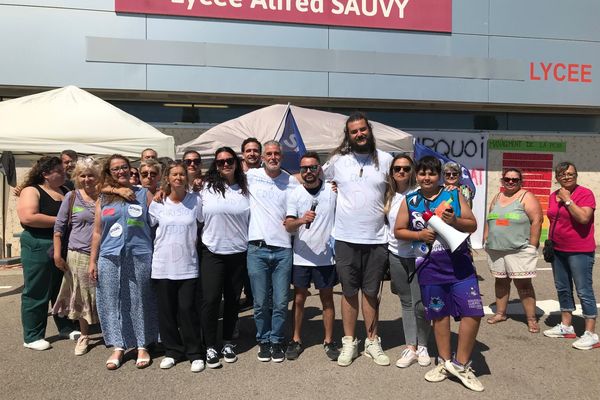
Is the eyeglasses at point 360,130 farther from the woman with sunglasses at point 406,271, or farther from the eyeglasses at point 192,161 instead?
the eyeglasses at point 192,161

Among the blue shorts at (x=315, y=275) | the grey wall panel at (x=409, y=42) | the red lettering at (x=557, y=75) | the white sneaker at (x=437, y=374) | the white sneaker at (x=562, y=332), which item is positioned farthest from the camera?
the red lettering at (x=557, y=75)

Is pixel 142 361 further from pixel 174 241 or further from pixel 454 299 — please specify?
pixel 454 299

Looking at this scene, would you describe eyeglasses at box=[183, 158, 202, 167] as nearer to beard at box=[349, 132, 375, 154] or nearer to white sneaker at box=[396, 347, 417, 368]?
beard at box=[349, 132, 375, 154]

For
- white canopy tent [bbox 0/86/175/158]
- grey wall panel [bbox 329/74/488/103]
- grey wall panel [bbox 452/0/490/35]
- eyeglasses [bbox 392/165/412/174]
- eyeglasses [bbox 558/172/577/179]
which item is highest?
grey wall panel [bbox 452/0/490/35]

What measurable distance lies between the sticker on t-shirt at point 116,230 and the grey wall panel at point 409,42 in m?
7.15

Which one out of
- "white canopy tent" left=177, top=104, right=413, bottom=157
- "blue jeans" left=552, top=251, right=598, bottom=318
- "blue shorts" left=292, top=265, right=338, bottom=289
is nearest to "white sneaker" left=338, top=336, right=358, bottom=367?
"blue shorts" left=292, top=265, right=338, bottom=289

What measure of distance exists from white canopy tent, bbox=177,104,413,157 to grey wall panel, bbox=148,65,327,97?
239 centimetres

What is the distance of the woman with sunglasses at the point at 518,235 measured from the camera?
4867 millimetres

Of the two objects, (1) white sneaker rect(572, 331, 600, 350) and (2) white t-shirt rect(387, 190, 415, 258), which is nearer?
(2) white t-shirt rect(387, 190, 415, 258)

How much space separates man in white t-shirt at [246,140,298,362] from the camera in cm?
393

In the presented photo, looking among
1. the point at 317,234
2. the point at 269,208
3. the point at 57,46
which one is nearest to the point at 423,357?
the point at 317,234

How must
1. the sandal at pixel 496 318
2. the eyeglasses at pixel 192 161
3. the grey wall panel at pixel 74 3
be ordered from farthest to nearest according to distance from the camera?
the grey wall panel at pixel 74 3
the sandal at pixel 496 318
the eyeglasses at pixel 192 161

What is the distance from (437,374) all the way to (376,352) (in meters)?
0.56

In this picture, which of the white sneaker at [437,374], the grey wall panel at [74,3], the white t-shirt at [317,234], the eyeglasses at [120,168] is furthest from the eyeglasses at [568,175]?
the grey wall panel at [74,3]
